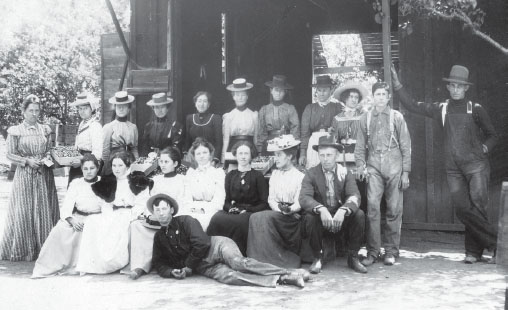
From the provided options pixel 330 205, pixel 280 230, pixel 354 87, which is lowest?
pixel 280 230

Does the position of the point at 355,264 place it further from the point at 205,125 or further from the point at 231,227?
the point at 205,125

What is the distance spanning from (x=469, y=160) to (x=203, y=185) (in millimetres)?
2914

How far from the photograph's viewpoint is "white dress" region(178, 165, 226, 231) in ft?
21.4

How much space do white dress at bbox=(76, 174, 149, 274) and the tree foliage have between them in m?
13.5

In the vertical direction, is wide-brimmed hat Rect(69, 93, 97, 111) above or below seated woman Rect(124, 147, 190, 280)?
above

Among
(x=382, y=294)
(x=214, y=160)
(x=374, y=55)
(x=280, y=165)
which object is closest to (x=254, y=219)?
(x=280, y=165)

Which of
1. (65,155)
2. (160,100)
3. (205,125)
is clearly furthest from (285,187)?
(65,155)

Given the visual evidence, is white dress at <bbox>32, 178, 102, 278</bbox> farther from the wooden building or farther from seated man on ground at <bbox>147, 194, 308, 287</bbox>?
the wooden building

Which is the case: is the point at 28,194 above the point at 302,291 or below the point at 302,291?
above

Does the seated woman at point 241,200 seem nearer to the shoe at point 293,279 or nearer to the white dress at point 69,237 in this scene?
the shoe at point 293,279

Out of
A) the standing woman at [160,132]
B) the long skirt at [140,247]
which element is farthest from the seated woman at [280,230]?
the standing woman at [160,132]

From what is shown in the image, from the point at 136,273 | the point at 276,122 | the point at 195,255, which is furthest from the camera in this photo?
the point at 276,122

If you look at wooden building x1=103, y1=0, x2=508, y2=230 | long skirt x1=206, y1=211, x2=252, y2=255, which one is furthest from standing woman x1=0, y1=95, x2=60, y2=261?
long skirt x1=206, y1=211, x2=252, y2=255

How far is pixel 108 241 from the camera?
6148mm
